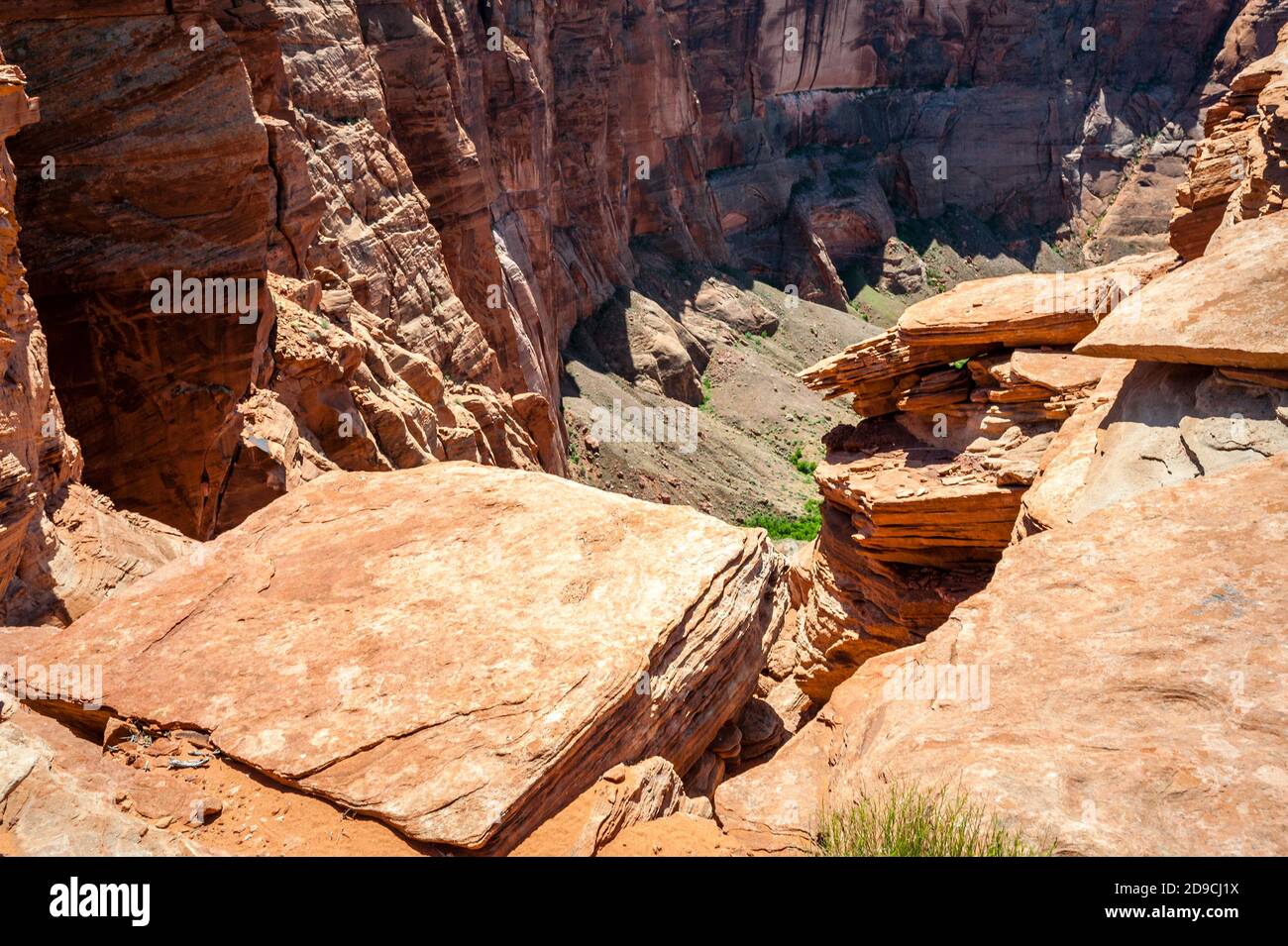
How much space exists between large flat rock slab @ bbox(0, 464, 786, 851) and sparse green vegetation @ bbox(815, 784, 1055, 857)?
1.82m

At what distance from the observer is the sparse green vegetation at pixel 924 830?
14.6ft

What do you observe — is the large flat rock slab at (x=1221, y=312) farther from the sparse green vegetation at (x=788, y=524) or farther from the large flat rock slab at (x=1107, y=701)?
the sparse green vegetation at (x=788, y=524)

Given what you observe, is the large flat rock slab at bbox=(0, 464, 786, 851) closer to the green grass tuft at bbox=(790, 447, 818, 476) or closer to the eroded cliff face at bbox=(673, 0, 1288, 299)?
the green grass tuft at bbox=(790, 447, 818, 476)

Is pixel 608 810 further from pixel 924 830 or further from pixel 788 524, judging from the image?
pixel 788 524

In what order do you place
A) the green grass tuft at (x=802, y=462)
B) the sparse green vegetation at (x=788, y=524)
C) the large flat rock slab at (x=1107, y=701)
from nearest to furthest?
the large flat rock slab at (x=1107, y=701)
the sparse green vegetation at (x=788, y=524)
the green grass tuft at (x=802, y=462)

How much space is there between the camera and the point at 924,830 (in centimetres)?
455

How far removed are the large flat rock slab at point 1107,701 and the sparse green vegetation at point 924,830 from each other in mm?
151

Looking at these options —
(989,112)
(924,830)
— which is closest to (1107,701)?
(924,830)

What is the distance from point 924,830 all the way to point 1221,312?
19.7 feet

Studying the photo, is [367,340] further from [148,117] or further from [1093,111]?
[1093,111]

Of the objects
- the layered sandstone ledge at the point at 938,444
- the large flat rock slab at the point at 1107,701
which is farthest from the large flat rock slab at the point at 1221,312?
the layered sandstone ledge at the point at 938,444

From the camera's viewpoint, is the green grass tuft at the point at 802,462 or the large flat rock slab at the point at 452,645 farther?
the green grass tuft at the point at 802,462
